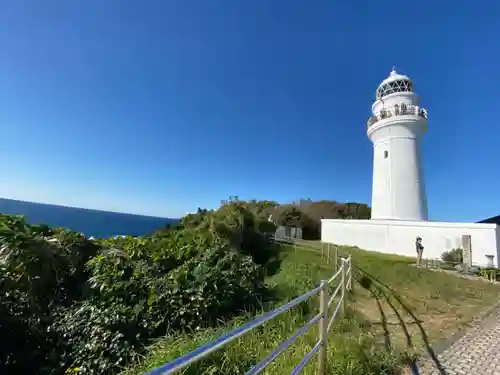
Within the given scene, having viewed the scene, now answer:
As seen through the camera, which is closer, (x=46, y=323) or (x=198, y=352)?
(x=198, y=352)

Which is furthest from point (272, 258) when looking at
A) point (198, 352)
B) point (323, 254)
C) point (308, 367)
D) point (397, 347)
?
point (198, 352)

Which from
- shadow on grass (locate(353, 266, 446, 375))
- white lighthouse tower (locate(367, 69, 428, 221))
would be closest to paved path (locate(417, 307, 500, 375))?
shadow on grass (locate(353, 266, 446, 375))

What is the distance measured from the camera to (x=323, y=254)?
1334 centimetres

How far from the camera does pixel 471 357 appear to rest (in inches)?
142

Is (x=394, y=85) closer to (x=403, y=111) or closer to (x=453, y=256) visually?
(x=403, y=111)

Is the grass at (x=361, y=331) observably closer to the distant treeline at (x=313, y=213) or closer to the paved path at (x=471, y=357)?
the paved path at (x=471, y=357)

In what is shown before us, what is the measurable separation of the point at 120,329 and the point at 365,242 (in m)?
15.3

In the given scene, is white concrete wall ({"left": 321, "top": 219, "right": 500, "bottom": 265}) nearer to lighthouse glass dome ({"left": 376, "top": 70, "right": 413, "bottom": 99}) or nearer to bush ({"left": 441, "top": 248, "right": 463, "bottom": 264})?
bush ({"left": 441, "top": 248, "right": 463, "bottom": 264})

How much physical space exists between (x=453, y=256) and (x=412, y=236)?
207 centimetres

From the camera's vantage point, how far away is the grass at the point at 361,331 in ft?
9.28

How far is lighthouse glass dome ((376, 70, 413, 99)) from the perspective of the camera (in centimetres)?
1817

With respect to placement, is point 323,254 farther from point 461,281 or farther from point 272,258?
point 461,281

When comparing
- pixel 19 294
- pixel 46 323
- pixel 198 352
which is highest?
pixel 198 352

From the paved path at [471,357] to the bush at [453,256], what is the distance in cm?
921
